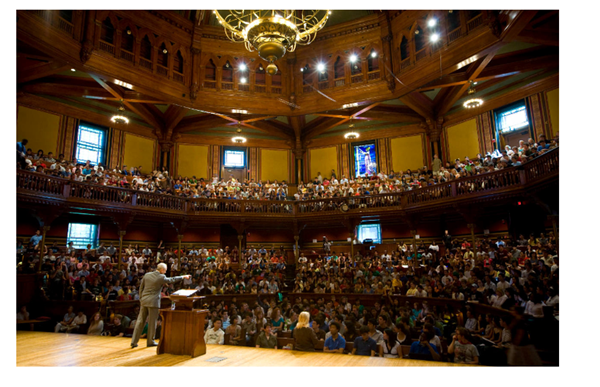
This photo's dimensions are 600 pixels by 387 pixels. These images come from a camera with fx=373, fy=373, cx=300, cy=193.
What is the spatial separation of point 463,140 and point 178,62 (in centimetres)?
1414

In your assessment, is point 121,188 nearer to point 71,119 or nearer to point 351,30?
point 71,119

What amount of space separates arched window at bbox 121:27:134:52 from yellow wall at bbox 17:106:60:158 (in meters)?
4.52

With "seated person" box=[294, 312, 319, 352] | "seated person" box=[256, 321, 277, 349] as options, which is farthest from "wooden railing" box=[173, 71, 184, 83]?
"seated person" box=[294, 312, 319, 352]

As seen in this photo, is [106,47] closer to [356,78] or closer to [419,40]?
[356,78]

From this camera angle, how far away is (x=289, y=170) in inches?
880

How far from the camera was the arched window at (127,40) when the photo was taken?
Result: 15664mm

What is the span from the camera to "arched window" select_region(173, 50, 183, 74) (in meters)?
17.3

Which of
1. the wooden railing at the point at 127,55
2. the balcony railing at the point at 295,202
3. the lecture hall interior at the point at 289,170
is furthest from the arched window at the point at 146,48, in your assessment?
the balcony railing at the point at 295,202

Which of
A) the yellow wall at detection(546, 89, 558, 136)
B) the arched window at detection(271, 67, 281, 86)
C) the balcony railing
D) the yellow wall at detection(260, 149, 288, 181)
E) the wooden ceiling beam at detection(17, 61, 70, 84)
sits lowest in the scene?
the balcony railing

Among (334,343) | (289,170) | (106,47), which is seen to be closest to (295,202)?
(289,170)

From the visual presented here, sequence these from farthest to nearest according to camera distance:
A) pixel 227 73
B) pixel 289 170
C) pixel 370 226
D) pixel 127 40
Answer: pixel 289 170
pixel 370 226
pixel 227 73
pixel 127 40

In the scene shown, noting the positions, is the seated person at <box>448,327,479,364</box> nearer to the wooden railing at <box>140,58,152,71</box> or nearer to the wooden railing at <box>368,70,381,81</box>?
the wooden railing at <box>368,70,381,81</box>

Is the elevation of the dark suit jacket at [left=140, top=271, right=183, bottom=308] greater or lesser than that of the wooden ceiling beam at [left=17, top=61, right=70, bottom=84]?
lesser
